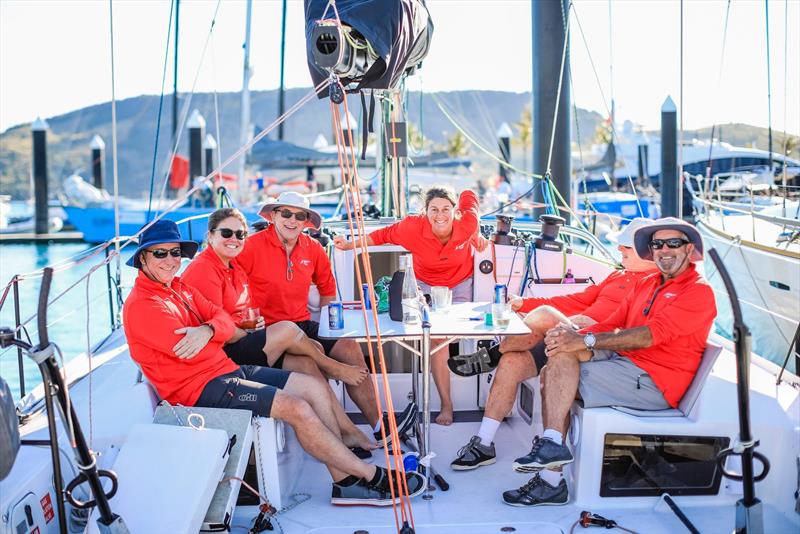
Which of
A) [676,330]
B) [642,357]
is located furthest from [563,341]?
[676,330]

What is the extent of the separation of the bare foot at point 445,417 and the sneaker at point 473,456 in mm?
535

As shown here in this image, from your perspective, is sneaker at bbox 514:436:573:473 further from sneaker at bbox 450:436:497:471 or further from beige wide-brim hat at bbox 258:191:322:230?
beige wide-brim hat at bbox 258:191:322:230

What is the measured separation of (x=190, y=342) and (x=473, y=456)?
1.38 m

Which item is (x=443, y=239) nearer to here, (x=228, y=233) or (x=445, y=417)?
(x=445, y=417)

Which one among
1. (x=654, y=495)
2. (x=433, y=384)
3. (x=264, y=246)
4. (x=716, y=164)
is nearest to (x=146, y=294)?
(x=264, y=246)

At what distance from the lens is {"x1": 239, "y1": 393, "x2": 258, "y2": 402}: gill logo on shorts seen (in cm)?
320

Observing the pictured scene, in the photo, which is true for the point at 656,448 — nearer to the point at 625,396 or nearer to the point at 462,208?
the point at 625,396

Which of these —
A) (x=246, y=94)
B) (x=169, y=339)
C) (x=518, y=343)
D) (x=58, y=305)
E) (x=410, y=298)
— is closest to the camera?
(x=169, y=339)

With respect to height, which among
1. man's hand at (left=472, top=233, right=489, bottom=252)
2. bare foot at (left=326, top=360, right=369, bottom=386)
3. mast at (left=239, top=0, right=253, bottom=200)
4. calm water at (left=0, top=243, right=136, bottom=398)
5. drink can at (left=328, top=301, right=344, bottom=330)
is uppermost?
mast at (left=239, top=0, right=253, bottom=200)

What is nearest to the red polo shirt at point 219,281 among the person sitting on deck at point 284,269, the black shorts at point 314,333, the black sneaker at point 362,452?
the person sitting on deck at point 284,269

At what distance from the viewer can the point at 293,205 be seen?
164 inches

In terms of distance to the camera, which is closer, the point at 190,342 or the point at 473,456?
the point at 190,342

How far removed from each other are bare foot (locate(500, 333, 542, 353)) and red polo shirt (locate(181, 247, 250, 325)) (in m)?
1.24

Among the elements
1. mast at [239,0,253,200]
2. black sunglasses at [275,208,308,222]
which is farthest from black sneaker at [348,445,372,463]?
mast at [239,0,253,200]
